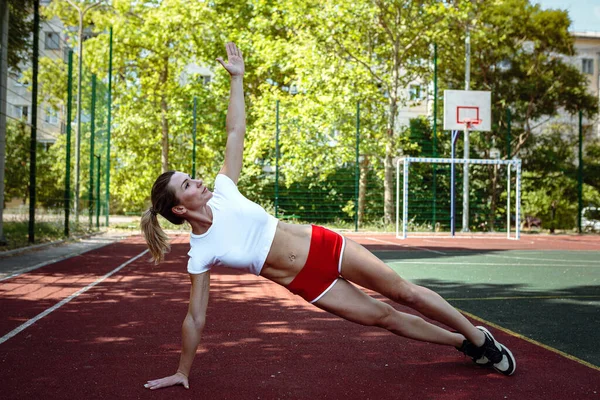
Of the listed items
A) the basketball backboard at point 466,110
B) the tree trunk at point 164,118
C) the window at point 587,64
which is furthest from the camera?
the window at point 587,64

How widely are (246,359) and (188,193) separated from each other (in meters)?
1.26

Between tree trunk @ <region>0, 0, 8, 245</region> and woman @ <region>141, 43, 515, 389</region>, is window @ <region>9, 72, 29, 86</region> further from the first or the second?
woman @ <region>141, 43, 515, 389</region>

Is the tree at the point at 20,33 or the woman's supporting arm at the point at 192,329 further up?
the tree at the point at 20,33

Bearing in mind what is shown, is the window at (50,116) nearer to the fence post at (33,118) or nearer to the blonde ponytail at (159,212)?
the fence post at (33,118)

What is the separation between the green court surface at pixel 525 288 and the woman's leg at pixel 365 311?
4.09ft

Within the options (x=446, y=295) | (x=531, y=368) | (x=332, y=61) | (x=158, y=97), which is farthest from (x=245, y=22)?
(x=531, y=368)

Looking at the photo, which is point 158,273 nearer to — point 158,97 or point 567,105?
point 158,97

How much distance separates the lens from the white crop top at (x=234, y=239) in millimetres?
3168

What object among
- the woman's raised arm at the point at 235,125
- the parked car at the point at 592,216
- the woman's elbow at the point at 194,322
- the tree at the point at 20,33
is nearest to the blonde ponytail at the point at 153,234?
the woman's elbow at the point at 194,322

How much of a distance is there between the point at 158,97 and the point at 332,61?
7.83 meters

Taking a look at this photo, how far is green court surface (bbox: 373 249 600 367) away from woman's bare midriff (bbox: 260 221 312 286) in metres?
1.99

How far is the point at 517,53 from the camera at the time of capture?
24.7 m

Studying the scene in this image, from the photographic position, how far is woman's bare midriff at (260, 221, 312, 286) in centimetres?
320

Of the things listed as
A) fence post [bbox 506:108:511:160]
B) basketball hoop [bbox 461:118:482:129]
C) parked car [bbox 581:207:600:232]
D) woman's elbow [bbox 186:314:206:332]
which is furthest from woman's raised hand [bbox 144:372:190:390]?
parked car [bbox 581:207:600:232]
